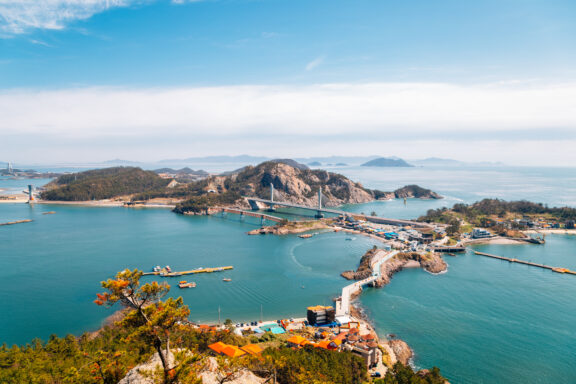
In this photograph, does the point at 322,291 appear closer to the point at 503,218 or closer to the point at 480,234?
the point at 480,234

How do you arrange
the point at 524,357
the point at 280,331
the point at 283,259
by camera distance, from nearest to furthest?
the point at 524,357 < the point at 280,331 < the point at 283,259

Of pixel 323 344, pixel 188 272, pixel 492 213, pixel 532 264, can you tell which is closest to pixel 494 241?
pixel 532 264

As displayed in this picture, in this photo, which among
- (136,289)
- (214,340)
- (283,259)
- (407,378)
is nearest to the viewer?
(136,289)

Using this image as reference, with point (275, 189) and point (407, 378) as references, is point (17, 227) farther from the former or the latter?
point (407, 378)

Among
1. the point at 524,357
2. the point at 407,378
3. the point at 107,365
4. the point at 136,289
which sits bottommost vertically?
the point at 524,357

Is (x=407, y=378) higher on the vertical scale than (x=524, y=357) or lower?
higher

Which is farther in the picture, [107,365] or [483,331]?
[483,331]

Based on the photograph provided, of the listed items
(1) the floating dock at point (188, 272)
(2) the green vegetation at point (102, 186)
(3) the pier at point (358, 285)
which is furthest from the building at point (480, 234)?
(2) the green vegetation at point (102, 186)

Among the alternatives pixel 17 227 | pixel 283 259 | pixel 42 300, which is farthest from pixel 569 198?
pixel 17 227
